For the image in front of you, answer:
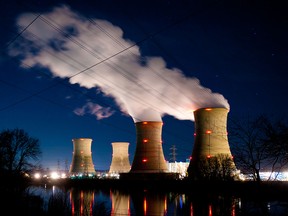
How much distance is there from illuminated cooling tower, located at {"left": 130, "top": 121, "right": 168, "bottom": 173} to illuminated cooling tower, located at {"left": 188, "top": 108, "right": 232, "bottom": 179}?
512 cm

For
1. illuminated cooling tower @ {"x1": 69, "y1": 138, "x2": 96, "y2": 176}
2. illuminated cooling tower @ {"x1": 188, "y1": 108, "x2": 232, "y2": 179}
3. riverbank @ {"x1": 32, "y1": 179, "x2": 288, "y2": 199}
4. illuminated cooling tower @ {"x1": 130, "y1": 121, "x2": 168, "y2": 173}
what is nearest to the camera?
riverbank @ {"x1": 32, "y1": 179, "x2": 288, "y2": 199}

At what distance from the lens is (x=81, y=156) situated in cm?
3725

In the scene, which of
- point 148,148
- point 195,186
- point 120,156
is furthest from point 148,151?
point 120,156

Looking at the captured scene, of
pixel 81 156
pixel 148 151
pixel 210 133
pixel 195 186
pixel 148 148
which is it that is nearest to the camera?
pixel 210 133

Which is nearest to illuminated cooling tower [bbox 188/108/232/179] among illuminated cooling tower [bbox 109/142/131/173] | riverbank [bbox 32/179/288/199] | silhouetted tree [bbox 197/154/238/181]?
silhouetted tree [bbox 197/154/238/181]

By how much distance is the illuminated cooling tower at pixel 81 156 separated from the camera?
36.5 metres

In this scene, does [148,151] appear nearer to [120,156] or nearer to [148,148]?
[148,148]

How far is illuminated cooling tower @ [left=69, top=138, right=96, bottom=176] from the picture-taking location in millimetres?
36500

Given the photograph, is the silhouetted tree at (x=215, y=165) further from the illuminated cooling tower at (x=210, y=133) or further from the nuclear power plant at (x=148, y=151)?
the nuclear power plant at (x=148, y=151)

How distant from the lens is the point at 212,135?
18.8m

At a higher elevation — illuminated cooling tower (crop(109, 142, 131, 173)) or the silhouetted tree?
illuminated cooling tower (crop(109, 142, 131, 173))

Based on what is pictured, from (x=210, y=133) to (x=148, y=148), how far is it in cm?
708

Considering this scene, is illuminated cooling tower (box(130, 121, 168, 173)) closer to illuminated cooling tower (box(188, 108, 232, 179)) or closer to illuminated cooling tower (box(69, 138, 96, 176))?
illuminated cooling tower (box(188, 108, 232, 179))

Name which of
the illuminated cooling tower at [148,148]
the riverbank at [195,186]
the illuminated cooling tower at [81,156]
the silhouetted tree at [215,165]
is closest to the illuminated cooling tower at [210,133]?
the silhouetted tree at [215,165]
